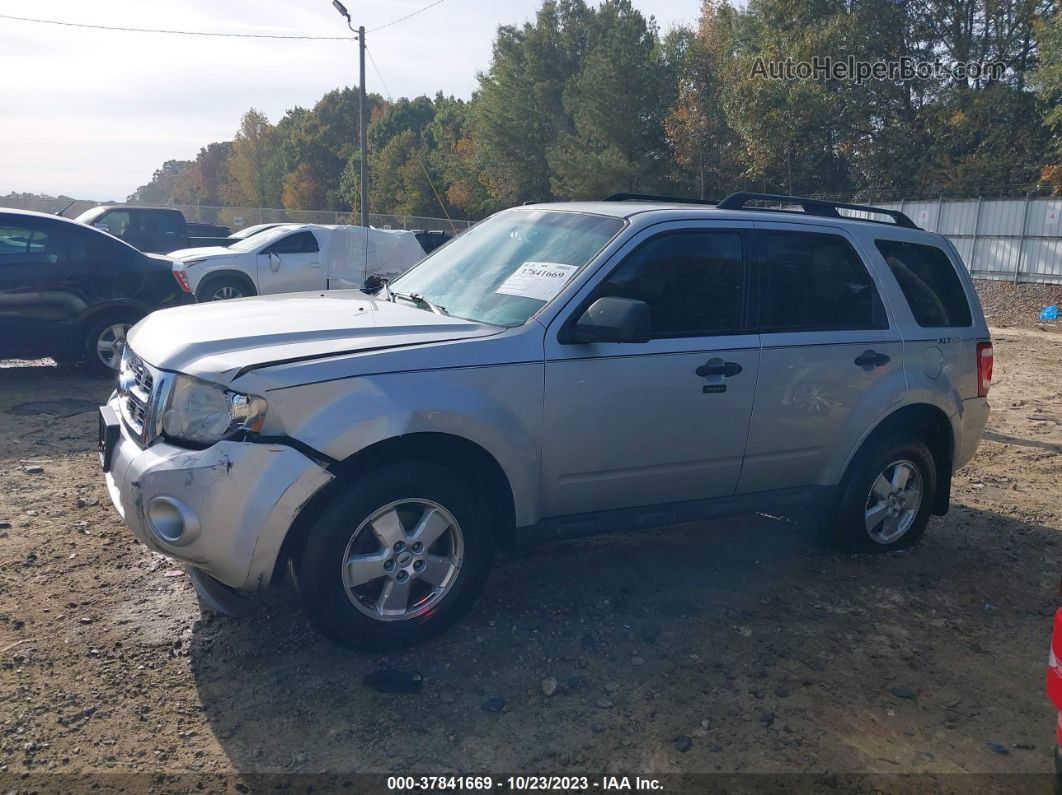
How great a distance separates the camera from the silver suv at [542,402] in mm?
3475

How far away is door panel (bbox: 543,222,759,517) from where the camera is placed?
407cm

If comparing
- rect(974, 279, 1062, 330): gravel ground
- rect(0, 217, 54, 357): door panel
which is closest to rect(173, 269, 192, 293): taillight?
rect(0, 217, 54, 357): door panel

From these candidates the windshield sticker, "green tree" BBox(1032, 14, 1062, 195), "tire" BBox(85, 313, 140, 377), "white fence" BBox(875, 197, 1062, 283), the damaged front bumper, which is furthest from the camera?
"green tree" BBox(1032, 14, 1062, 195)

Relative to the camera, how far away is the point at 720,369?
440 cm

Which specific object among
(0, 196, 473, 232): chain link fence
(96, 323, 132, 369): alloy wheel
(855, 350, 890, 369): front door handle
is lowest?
(96, 323, 132, 369): alloy wheel

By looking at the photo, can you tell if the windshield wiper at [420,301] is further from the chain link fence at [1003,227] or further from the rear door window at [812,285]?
the chain link fence at [1003,227]

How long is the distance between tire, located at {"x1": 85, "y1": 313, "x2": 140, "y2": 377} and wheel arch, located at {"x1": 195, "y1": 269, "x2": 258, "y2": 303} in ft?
16.5

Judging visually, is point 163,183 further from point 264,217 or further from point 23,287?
point 23,287

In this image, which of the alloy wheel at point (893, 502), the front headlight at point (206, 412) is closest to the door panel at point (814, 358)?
the alloy wheel at point (893, 502)

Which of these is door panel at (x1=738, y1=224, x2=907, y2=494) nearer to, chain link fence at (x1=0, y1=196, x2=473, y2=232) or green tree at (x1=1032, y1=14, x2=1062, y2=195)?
green tree at (x1=1032, y1=14, x2=1062, y2=195)

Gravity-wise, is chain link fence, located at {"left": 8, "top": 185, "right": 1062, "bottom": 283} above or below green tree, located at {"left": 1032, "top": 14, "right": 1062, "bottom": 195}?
below

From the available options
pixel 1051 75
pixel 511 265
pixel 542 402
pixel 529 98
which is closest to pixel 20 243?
pixel 511 265

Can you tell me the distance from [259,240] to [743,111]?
25614 mm

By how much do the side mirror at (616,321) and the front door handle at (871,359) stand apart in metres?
1.54
